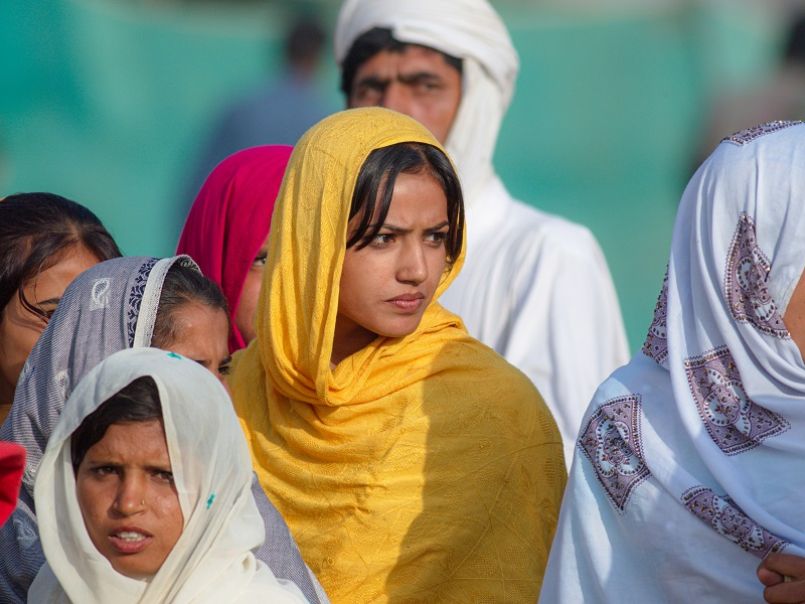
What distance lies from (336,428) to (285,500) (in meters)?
0.23

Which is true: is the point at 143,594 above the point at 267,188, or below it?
below

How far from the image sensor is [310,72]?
10.0 metres

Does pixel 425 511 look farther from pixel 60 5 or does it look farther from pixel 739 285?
pixel 60 5

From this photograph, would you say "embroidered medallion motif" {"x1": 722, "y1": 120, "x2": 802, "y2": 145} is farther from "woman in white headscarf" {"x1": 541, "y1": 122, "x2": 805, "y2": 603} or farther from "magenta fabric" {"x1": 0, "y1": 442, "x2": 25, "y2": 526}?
"magenta fabric" {"x1": 0, "y1": 442, "x2": 25, "y2": 526}

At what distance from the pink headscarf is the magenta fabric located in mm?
1769

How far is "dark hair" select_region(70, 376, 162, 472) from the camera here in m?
3.45

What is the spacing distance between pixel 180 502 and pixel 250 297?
69.8 inches

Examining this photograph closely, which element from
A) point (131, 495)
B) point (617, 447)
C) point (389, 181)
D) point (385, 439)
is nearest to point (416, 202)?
point (389, 181)

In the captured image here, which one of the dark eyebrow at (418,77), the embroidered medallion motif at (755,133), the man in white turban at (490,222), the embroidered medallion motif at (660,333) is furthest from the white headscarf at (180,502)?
the dark eyebrow at (418,77)

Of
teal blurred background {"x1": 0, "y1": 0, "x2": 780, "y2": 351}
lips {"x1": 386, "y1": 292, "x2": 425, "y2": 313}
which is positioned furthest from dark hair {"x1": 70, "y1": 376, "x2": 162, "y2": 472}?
teal blurred background {"x1": 0, "y1": 0, "x2": 780, "y2": 351}

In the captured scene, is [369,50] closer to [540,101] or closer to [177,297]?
[177,297]

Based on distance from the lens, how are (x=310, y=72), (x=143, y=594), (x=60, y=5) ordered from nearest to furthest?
(x=143, y=594) < (x=60, y=5) < (x=310, y=72)

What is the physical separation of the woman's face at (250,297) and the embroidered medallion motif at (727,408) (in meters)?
1.81

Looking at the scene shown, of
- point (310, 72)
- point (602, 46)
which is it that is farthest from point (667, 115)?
point (310, 72)
